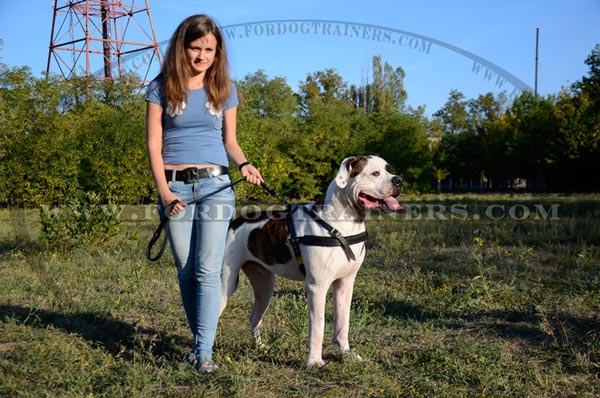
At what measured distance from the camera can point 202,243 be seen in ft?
10.9

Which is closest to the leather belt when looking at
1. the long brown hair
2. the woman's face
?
the long brown hair

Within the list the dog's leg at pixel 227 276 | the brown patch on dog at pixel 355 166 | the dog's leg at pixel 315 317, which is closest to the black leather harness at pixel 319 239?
the dog's leg at pixel 315 317

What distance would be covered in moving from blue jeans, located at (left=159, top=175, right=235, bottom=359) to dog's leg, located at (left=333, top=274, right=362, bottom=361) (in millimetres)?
867

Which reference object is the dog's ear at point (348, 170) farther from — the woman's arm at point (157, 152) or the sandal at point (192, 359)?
the sandal at point (192, 359)

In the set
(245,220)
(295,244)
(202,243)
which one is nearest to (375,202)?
(295,244)

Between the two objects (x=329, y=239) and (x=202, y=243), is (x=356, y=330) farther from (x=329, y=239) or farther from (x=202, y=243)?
(x=202, y=243)

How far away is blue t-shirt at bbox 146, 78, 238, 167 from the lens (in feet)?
10.6

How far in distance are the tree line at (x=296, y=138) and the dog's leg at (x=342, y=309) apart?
1456 centimetres

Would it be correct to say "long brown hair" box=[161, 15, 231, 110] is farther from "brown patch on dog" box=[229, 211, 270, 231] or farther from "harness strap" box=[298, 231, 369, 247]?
"harness strap" box=[298, 231, 369, 247]

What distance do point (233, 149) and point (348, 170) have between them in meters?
0.83

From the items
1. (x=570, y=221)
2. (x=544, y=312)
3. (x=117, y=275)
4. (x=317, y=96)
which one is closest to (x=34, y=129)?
A: (x=117, y=275)

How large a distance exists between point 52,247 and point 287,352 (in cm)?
603

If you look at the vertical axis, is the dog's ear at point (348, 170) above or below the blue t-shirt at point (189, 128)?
below

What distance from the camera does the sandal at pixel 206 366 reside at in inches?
134
